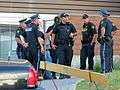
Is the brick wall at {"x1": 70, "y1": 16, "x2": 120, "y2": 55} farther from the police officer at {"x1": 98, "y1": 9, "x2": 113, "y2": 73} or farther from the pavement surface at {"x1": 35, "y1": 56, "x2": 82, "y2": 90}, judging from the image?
the pavement surface at {"x1": 35, "y1": 56, "x2": 82, "y2": 90}

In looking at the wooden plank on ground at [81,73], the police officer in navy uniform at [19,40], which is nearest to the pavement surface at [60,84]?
the wooden plank on ground at [81,73]

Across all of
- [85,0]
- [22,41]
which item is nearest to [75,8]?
[85,0]

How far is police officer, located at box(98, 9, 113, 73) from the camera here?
15.7 m

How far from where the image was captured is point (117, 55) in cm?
1962

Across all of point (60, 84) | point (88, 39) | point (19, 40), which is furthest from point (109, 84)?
point (19, 40)

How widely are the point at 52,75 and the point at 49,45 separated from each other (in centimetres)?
151

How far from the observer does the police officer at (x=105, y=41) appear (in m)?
15.7

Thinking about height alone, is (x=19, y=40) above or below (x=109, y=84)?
above

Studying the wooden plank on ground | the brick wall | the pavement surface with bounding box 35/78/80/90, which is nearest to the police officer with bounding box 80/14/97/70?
the pavement surface with bounding box 35/78/80/90

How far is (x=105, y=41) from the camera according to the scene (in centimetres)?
1591

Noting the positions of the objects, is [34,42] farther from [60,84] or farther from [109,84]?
[109,84]

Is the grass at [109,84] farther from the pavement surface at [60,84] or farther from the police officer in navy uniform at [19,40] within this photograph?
the police officer in navy uniform at [19,40]

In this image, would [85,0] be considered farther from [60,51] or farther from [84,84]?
[84,84]

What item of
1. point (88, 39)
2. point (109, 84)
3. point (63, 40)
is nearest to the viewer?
point (109, 84)
